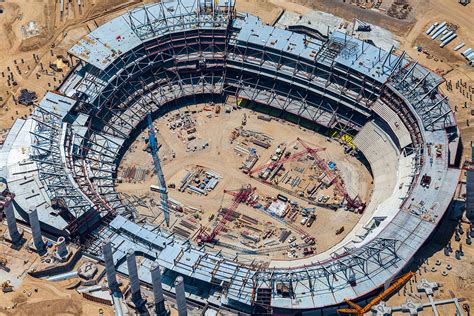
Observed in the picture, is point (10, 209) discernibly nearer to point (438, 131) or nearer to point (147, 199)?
point (147, 199)

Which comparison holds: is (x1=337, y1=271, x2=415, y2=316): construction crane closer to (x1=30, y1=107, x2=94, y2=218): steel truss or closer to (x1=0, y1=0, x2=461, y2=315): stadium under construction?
(x1=0, y1=0, x2=461, y2=315): stadium under construction

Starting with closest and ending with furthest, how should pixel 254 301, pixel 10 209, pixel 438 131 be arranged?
pixel 254 301
pixel 10 209
pixel 438 131

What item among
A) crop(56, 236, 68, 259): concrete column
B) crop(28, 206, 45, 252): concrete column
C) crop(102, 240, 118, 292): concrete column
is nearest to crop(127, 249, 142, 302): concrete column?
crop(102, 240, 118, 292): concrete column

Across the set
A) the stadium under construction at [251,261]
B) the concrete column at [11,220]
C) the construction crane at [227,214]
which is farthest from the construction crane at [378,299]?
the concrete column at [11,220]

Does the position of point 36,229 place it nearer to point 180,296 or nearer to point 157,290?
point 157,290

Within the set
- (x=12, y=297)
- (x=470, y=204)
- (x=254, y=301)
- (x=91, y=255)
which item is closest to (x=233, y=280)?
(x=254, y=301)

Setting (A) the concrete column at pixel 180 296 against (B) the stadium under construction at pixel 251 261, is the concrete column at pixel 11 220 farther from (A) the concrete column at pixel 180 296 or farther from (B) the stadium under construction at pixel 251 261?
(A) the concrete column at pixel 180 296
